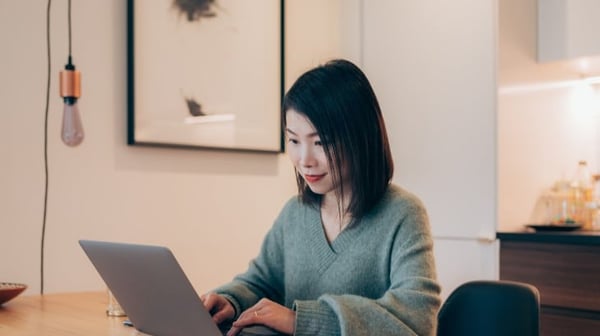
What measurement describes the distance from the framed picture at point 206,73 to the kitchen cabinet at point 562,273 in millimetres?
968

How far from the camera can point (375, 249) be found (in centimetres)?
137

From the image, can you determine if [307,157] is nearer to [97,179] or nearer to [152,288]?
[152,288]

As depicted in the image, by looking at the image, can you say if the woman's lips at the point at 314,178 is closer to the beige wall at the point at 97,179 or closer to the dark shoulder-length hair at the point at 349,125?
the dark shoulder-length hair at the point at 349,125

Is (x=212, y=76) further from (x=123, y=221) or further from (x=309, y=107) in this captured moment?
(x=309, y=107)

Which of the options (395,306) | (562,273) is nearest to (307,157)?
(395,306)

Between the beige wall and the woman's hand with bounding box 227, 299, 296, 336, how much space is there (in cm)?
109

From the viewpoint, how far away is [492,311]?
1493 millimetres

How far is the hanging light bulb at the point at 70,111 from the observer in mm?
1836

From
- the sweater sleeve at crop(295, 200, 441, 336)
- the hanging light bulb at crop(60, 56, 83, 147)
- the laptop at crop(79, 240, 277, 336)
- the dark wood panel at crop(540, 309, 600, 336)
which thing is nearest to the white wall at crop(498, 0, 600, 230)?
the dark wood panel at crop(540, 309, 600, 336)

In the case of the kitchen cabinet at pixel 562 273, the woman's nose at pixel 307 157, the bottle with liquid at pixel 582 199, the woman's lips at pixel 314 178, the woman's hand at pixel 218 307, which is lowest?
the kitchen cabinet at pixel 562 273

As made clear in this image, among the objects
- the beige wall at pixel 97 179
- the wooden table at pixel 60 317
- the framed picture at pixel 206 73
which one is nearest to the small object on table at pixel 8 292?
the wooden table at pixel 60 317

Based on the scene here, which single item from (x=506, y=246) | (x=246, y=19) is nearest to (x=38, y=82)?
(x=246, y=19)

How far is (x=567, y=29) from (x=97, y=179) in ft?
5.76

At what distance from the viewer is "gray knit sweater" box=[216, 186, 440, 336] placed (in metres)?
1.19
